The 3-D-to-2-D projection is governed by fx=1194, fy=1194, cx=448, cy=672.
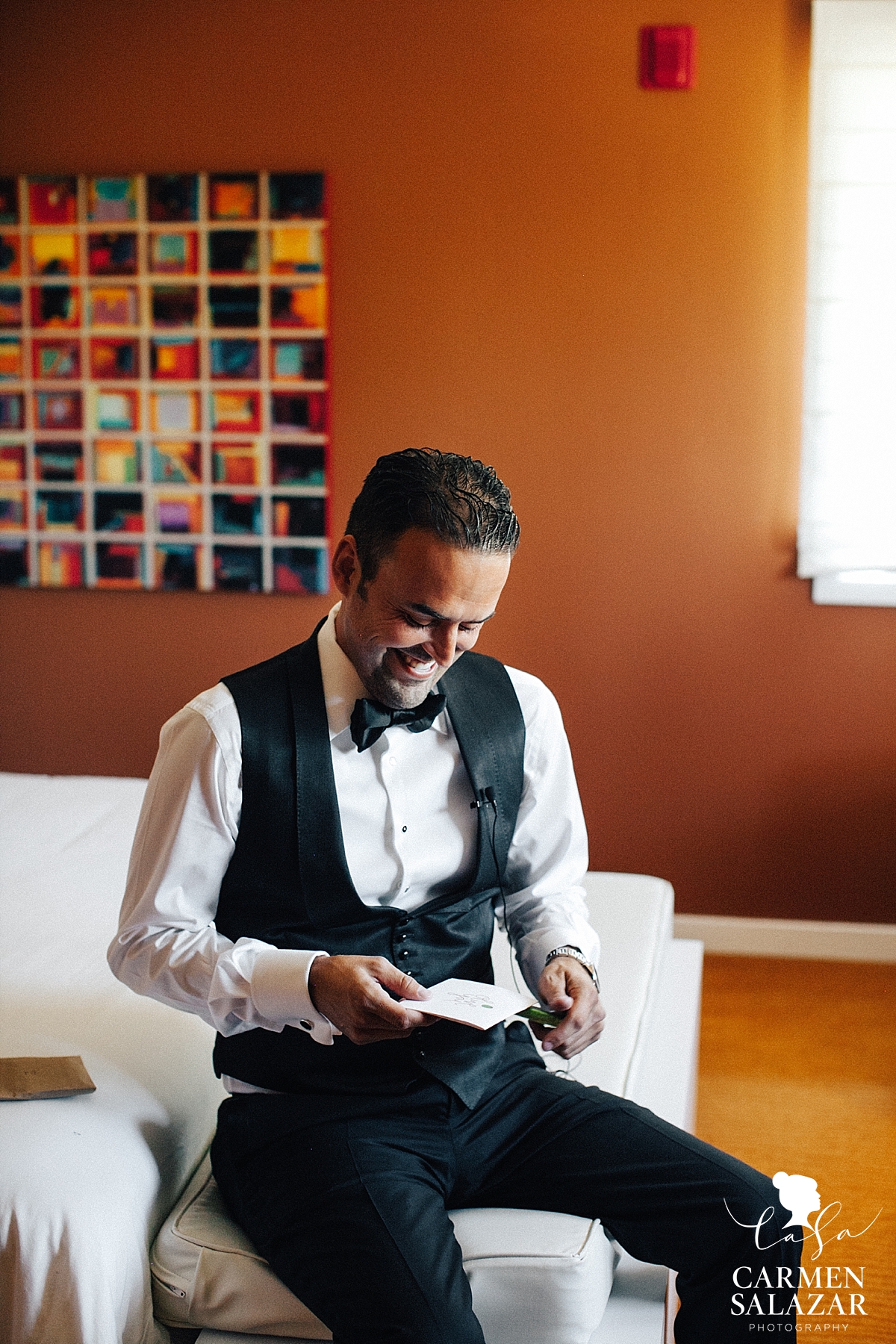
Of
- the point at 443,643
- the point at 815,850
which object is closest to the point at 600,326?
the point at 815,850

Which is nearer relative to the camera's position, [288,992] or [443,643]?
[288,992]

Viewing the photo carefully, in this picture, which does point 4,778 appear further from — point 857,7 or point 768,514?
point 857,7

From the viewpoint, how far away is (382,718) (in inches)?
58.7

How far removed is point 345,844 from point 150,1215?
1.55 feet

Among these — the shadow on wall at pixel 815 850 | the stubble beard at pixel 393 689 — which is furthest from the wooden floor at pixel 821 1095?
the stubble beard at pixel 393 689

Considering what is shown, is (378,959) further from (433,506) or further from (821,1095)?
(821,1095)

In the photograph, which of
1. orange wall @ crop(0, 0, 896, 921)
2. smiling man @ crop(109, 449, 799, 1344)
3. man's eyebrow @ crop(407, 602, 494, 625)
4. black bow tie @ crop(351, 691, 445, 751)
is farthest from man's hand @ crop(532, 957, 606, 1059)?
orange wall @ crop(0, 0, 896, 921)

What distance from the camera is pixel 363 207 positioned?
11.4 ft

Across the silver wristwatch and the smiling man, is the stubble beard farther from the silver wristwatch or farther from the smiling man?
the silver wristwatch

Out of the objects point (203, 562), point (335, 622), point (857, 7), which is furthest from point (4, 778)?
point (857, 7)

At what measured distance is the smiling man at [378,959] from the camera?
4.27 ft

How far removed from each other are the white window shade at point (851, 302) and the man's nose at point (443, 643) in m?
2.16

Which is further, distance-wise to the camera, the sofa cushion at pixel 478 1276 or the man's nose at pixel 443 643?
the man's nose at pixel 443 643

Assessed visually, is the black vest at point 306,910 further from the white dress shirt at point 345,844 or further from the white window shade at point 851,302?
the white window shade at point 851,302
